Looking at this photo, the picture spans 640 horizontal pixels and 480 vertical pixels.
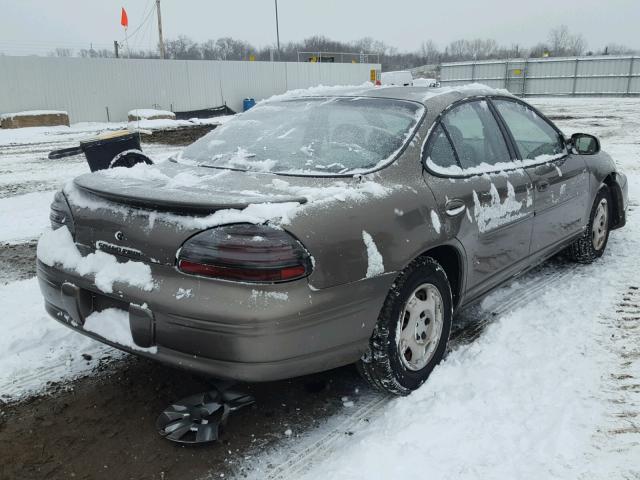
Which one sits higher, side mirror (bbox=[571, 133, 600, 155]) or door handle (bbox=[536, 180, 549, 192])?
side mirror (bbox=[571, 133, 600, 155])

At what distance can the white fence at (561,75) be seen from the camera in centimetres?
3272

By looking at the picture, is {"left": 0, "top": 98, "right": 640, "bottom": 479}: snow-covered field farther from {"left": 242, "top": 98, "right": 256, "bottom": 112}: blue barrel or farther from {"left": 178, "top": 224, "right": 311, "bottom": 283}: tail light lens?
{"left": 242, "top": 98, "right": 256, "bottom": 112}: blue barrel

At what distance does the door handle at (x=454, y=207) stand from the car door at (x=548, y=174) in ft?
3.19

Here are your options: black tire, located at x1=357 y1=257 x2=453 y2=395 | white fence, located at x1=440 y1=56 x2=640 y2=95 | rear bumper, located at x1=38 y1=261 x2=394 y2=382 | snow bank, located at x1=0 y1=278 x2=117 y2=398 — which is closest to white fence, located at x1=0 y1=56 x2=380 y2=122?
white fence, located at x1=440 y1=56 x2=640 y2=95

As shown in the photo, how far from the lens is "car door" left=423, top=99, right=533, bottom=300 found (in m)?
3.06

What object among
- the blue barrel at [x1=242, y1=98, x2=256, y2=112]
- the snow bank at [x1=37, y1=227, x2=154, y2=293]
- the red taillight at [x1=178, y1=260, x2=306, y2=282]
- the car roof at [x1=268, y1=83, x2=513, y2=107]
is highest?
the car roof at [x1=268, y1=83, x2=513, y2=107]

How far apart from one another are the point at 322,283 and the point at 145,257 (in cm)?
78

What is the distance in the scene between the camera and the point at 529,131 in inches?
164

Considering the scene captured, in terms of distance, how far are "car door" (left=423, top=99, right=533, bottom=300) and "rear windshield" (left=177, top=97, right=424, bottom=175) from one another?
0.25 meters

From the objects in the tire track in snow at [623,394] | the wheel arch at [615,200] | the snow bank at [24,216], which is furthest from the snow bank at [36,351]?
the wheel arch at [615,200]

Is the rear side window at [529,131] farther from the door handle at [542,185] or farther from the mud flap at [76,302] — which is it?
the mud flap at [76,302]

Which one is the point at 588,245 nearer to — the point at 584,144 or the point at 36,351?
the point at 584,144

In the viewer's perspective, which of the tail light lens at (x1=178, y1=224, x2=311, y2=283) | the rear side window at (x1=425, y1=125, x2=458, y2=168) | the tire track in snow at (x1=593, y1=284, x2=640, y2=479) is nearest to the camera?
the tail light lens at (x1=178, y1=224, x2=311, y2=283)

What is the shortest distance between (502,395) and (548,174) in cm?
183
